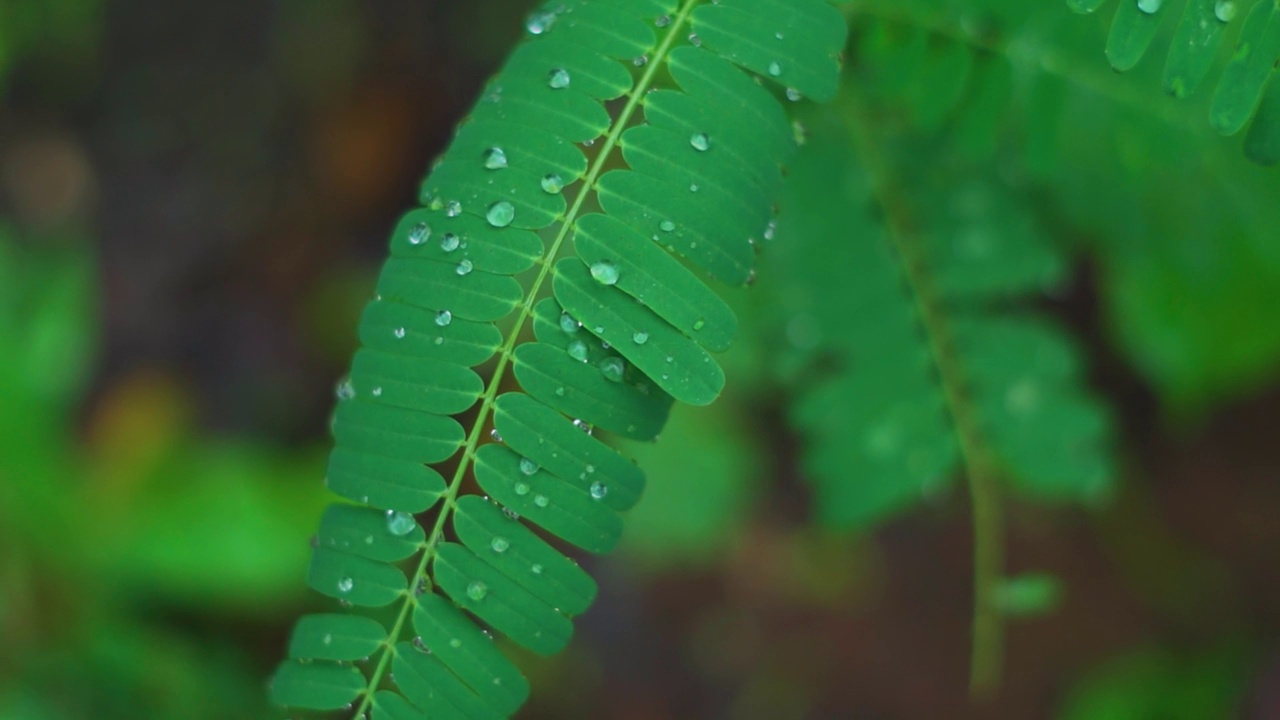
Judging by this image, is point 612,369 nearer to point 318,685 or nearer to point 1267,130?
point 318,685

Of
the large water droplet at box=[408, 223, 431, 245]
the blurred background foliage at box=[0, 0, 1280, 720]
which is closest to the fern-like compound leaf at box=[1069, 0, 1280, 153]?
the large water droplet at box=[408, 223, 431, 245]

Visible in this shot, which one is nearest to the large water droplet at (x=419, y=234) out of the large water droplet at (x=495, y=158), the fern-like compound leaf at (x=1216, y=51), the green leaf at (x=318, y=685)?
the large water droplet at (x=495, y=158)

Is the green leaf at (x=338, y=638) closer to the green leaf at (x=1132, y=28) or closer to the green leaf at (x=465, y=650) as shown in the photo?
the green leaf at (x=465, y=650)

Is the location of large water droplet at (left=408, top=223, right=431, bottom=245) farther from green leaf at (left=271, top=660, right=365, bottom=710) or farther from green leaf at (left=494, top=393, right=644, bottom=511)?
green leaf at (left=271, top=660, right=365, bottom=710)

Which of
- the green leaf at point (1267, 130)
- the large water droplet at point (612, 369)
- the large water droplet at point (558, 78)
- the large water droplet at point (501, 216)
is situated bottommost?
the large water droplet at point (612, 369)

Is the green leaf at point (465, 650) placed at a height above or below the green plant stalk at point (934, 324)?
below

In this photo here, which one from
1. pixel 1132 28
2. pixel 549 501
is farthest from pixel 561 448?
pixel 1132 28
